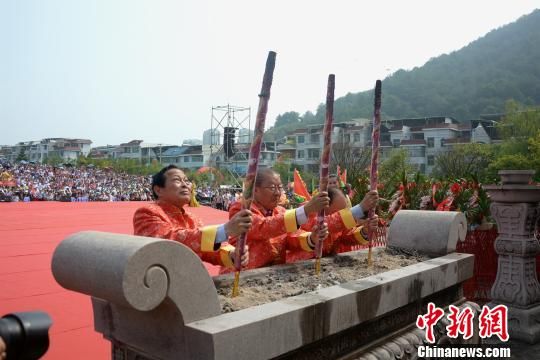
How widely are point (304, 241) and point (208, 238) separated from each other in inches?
42.4

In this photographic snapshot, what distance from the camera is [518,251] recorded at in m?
4.77

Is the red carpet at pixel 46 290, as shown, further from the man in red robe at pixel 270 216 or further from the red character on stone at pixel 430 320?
the red character on stone at pixel 430 320

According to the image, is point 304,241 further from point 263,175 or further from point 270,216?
point 263,175

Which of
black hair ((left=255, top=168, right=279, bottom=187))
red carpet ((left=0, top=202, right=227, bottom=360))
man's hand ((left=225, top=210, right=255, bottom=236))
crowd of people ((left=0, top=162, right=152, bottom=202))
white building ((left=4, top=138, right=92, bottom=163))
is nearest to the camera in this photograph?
man's hand ((left=225, top=210, right=255, bottom=236))

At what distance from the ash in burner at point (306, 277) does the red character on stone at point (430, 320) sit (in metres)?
0.40

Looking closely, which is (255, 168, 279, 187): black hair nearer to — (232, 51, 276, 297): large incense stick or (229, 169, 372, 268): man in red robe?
(229, 169, 372, 268): man in red robe

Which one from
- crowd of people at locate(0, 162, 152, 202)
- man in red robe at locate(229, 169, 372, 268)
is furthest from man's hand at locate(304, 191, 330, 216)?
crowd of people at locate(0, 162, 152, 202)

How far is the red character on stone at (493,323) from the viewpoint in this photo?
3.82 metres

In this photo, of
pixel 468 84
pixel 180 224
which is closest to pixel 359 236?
pixel 180 224

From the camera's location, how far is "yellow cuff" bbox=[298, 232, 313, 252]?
3.57 m

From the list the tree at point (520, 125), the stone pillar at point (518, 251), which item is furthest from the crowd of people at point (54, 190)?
the tree at point (520, 125)

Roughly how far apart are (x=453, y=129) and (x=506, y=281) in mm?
45101

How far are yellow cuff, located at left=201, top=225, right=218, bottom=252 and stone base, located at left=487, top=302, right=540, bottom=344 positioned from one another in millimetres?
3557

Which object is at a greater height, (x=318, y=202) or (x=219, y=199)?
(x=318, y=202)
